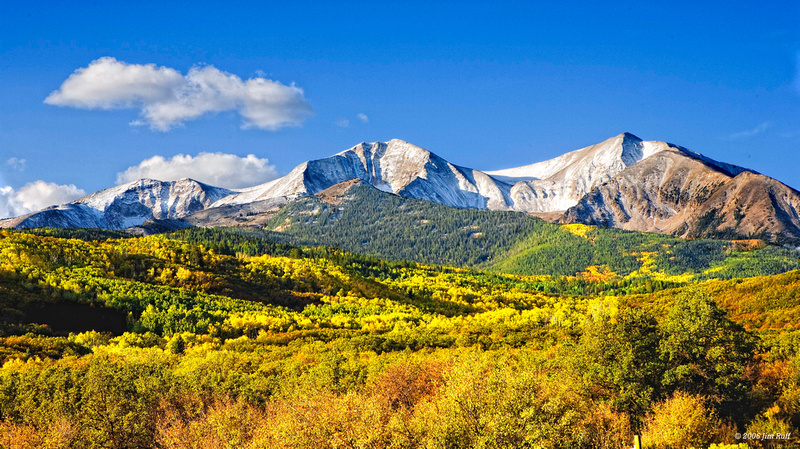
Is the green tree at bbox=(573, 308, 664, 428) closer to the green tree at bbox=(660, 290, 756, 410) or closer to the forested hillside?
the forested hillside

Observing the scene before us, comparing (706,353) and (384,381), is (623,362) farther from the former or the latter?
(384,381)

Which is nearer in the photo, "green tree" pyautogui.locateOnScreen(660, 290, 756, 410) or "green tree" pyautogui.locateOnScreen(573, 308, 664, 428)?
"green tree" pyautogui.locateOnScreen(660, 290, 756, 410)

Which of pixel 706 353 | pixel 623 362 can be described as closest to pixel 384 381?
pixel 623 362

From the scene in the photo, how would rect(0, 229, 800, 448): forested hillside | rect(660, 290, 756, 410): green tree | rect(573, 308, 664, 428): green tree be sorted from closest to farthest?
rect(0, 229, 800, 448): forested hillside, rect(660, 290, 756, 410): green tree, rect(573, 308, 664, 428): green tree

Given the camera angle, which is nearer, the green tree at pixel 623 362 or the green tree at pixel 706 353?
the green tree at pixel 706 353

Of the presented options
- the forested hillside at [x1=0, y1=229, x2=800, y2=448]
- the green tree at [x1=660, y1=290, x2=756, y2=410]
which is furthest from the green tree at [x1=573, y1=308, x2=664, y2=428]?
the green tree at [x1=660, y1=290, x2=756, y2=410]

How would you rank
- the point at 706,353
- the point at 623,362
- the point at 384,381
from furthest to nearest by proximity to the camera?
the point at 384,381
the point at 706,353
the point at 623,362

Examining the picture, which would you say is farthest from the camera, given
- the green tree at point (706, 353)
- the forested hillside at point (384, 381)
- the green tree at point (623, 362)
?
the green tree at point (623, 362)

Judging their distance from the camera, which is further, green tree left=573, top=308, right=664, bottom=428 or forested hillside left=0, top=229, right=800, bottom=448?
green tree left=573, top=308, right=664, bottom=428

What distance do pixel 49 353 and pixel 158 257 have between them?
102125mm

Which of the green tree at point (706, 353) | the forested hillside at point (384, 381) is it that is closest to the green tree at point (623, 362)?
the forested hillside at point (384, 381)

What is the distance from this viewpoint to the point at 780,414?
46.9 meters

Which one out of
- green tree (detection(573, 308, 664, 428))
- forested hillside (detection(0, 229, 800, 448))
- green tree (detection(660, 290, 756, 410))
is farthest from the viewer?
green tree (detection(573, 308, 664, 428))

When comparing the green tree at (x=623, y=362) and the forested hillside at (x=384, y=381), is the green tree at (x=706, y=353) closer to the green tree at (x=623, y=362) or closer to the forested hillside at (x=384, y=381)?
the forested hillside at (x=384, y=381)
